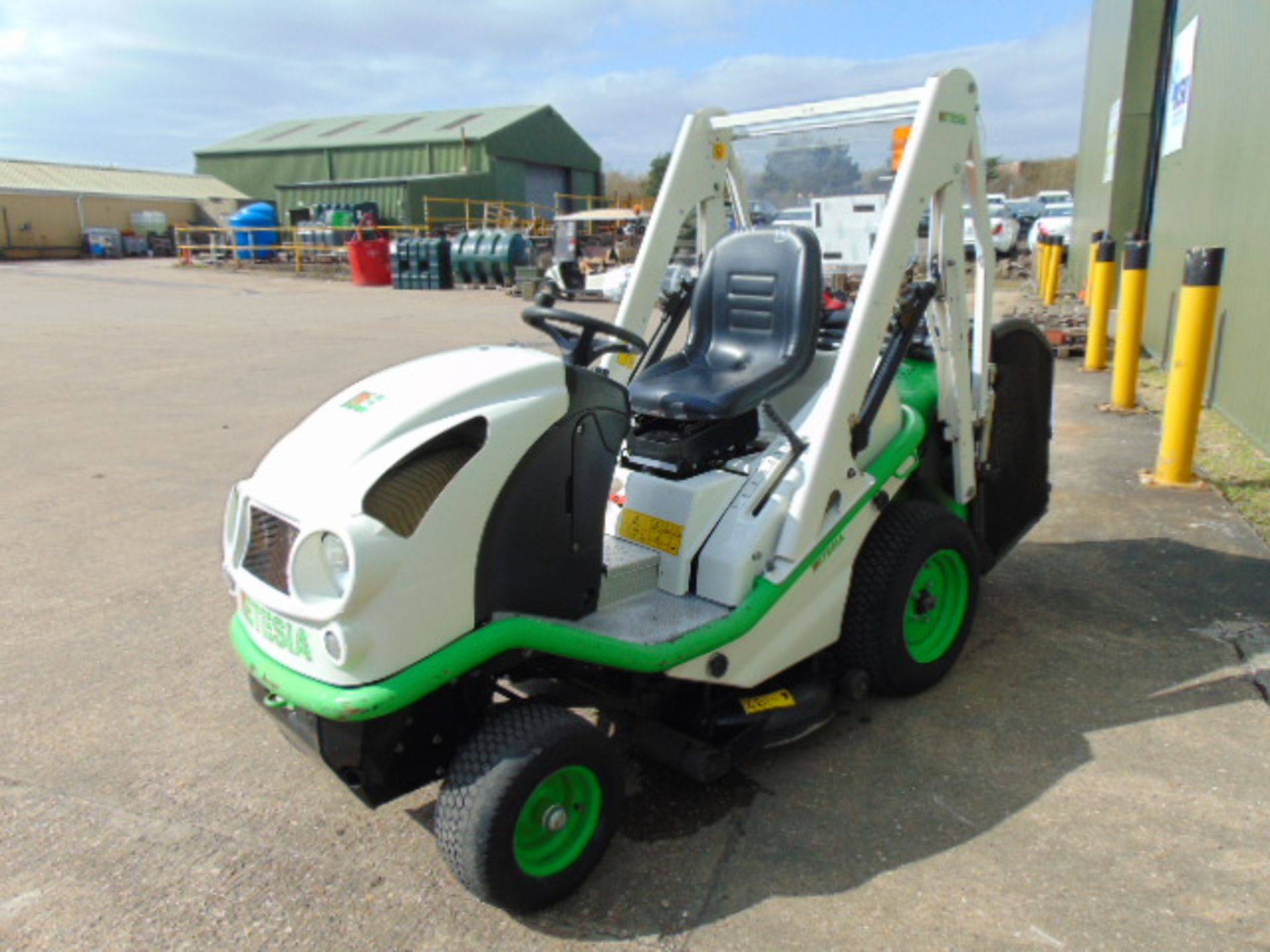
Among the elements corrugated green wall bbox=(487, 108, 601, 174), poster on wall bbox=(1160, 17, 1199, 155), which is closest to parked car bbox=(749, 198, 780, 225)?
poster on wall bbox=(1160, 17, 1199, 155)

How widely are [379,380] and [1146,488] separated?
4.70 m

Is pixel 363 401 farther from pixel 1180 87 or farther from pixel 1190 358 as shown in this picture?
pixel 1180 87

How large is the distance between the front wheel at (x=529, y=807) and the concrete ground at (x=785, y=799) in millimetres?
→ 118

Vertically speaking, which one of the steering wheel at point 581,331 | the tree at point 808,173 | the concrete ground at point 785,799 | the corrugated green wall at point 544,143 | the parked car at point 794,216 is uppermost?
the corrugated green wall at point 544,143

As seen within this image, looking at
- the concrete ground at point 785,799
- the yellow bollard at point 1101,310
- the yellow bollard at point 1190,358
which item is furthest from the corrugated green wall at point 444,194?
the concrete ground at point 785,799

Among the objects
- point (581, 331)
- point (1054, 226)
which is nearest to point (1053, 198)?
point (1054, 226)

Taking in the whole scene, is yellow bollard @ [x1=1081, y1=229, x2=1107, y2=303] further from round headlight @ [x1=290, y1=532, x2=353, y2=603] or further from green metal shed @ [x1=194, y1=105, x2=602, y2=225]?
green metal shed @ [x1=194, y1=105, x2=602, y2=225]

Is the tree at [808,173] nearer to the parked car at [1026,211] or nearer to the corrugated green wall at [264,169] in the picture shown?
the parked car at [1026,211]

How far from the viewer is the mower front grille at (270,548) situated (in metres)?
A: 2.43

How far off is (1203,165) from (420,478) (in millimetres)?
8375

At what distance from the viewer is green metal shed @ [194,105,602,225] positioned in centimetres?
3944

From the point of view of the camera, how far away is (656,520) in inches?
124

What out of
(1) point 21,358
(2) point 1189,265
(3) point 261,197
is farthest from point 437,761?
(3) point 261,197

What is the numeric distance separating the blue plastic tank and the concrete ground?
89.8 feet
